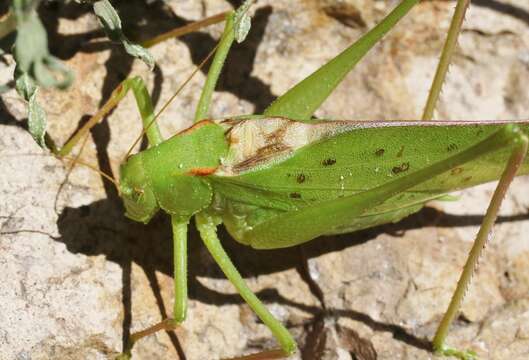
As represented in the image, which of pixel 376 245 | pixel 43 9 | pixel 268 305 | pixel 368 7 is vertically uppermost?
pixel 368 7

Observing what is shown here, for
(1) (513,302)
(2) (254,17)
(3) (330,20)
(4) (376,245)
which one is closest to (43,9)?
(2) (254,17)

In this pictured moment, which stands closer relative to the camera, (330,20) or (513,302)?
(513,302)

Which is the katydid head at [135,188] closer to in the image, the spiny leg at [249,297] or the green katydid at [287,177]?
the green katydid at [287,177]

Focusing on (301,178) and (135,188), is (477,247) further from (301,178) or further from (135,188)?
(135,188)

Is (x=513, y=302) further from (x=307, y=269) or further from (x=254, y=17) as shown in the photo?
(x=254, y=17)

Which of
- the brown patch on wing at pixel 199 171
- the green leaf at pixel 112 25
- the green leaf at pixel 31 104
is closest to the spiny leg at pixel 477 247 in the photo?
the brown patch on wing at pixel 199 171
